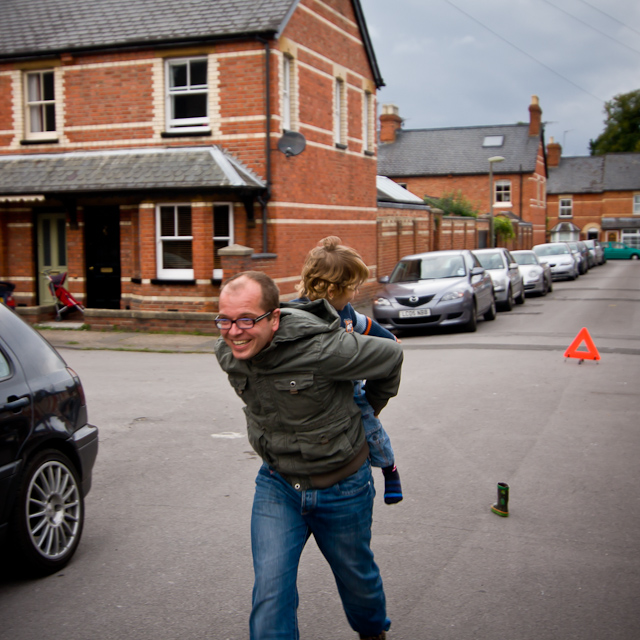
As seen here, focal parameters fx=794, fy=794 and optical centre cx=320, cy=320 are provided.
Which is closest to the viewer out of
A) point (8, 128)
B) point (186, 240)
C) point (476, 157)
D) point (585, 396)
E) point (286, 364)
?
point (286, 364)

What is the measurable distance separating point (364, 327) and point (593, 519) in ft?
8.49

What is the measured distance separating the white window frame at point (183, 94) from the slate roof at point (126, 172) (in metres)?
0.68

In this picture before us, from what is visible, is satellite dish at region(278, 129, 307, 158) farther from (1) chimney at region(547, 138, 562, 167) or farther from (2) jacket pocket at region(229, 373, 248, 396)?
(1) chimney at region(547, 138, 562, 167)

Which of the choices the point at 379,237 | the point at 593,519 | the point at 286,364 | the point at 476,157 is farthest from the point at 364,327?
the point at 476,157

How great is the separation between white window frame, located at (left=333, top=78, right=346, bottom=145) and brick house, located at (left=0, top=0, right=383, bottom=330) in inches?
46.4

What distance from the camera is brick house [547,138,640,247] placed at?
71625 mm


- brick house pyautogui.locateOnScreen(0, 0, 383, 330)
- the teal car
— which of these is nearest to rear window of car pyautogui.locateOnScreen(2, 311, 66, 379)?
brick house pyautogui.locateOnScreen(0, 0, 383, 330)

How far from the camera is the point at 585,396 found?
9.28 metres

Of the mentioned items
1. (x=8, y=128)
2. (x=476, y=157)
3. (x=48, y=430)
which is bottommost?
(x=48, y=430)

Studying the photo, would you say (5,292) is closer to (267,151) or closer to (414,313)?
(267,151)

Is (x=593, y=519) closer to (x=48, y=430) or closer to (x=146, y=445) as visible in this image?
(x=48, y=430)

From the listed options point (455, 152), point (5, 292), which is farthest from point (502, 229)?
point (5, 292)

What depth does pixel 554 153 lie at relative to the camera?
7475 centimetres

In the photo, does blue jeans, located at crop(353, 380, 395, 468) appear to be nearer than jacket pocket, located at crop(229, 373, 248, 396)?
No
